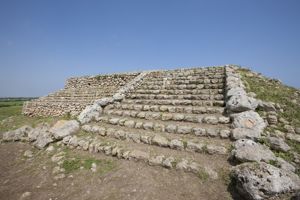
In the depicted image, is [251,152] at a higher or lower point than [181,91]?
lower

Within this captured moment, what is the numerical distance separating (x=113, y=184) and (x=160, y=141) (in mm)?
1823

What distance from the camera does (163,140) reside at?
5320mm

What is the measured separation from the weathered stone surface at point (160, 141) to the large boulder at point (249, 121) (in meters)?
2.01

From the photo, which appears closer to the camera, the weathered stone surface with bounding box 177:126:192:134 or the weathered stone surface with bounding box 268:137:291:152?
the weathered stone surface with bounding box 268:137:291:152

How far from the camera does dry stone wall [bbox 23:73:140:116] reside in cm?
1463

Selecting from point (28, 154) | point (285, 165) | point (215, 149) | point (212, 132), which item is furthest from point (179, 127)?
point (28, 154)

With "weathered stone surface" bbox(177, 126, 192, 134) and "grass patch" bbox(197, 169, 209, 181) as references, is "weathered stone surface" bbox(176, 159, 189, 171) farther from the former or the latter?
"weathered stone surface" bbox(177, 126, 192, 134)

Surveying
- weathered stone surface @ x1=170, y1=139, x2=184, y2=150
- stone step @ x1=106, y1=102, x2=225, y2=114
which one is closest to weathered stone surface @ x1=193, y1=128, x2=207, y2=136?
weathered stone surface @ x1=170, y1=139, x2=184, y2=150

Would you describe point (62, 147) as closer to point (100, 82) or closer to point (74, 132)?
point (74, 132)

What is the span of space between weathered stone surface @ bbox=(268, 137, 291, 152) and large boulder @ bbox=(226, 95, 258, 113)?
1.45m

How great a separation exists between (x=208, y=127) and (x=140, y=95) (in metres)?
4.83

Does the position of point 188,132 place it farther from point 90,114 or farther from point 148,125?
point 90,114

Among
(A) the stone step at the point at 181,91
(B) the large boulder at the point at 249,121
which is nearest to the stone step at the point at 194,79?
(A) the stone step at the point at 181,91

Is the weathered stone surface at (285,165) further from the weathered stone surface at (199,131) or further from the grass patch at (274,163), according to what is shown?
the weathered stone surface at (199,131)
